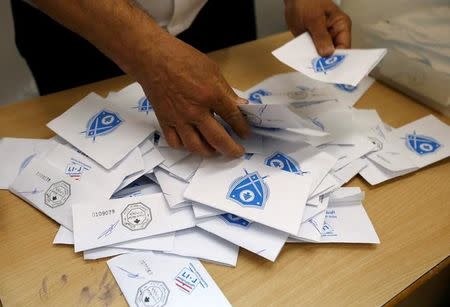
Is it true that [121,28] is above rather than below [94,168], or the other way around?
above

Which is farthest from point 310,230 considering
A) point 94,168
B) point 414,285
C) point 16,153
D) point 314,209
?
point 16,153

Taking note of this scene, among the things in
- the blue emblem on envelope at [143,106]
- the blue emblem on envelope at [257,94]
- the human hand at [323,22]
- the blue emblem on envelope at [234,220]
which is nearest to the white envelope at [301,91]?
the blue emblem on envelope at [257,94]

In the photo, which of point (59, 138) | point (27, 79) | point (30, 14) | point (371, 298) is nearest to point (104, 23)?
point (59, 138)

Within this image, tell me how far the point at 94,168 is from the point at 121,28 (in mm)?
231

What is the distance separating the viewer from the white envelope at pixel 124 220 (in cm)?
59

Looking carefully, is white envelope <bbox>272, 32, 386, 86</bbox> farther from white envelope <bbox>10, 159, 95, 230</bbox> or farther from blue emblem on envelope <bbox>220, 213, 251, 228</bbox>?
white envelope <bbox>10, 159, 95, 230</bbox>

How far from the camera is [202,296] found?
1.76 feet

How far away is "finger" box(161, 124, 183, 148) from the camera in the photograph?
66 cm

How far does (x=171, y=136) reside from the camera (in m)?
0.66

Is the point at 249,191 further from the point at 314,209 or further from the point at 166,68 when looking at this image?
the point at 166,68

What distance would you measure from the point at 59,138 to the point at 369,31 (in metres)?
0.72

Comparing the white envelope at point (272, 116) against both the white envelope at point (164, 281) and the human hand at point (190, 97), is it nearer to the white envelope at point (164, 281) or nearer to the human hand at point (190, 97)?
the human hand at point (190, 97)

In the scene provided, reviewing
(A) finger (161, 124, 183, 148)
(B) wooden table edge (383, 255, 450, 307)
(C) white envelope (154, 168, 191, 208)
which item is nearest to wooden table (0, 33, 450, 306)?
(B) wooden table edge (383, 255, 450, 307)

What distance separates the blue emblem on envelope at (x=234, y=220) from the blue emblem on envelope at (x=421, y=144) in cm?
37
